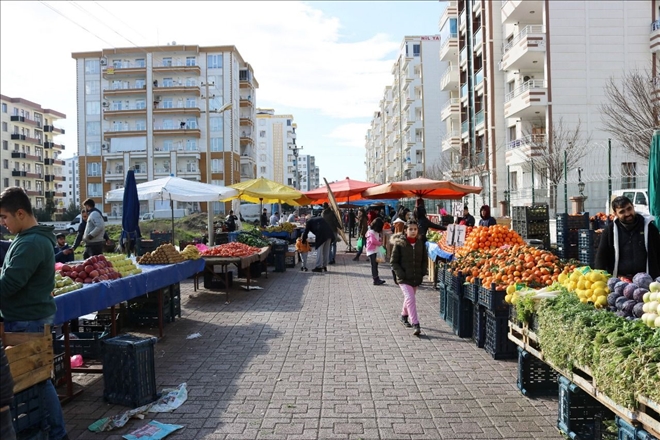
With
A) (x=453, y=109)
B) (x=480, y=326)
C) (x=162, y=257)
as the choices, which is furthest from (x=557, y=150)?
(x=162, y=257)

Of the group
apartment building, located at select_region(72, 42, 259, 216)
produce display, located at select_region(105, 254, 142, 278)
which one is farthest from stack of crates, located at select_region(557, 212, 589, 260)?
apartment building, located at select_region(72, 42, 259, 216)

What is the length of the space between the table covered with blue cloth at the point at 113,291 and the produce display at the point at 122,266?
5.7 inches

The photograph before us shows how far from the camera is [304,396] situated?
19.4ft

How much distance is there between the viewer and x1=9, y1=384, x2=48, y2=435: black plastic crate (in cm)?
411

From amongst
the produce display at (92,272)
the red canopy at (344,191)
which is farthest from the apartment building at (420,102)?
the produce display at (92,272)

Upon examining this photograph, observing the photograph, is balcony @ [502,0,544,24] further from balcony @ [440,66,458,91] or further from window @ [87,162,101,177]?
window @ [87,162,101,177]

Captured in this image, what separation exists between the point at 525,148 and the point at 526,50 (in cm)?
562

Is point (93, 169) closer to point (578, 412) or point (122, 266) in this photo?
point (122, 266)

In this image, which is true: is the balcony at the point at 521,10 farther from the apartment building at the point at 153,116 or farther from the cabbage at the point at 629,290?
the apartment building at the point at 153,116

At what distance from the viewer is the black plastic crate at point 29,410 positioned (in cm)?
411

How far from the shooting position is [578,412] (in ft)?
15.4

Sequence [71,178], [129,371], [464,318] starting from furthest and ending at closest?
[71,178] < [464,318] < [129,371]

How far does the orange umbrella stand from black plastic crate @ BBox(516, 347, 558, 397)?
33.0 ft

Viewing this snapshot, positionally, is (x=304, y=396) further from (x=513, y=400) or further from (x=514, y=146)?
(x=514, y=146)
